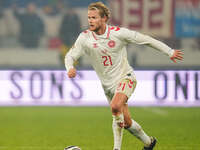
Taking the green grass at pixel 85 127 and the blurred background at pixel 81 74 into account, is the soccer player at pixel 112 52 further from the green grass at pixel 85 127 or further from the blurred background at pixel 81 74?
the blurred background at pixel 81 74

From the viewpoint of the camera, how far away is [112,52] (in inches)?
239

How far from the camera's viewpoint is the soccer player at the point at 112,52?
5.99 meters

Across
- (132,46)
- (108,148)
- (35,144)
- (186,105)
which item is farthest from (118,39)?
(132,46)

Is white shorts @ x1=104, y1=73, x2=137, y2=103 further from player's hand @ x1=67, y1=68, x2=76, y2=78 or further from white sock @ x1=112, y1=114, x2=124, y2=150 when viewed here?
player's hand @ x1=67, y1=68, x2=76, y2=78

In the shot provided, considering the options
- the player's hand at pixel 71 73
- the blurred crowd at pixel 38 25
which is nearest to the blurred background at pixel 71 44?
the blurred crowd at pixel 38 25

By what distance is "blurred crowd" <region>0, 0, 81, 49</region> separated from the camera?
13859 mm

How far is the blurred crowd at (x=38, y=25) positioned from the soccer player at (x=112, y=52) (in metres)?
7.43

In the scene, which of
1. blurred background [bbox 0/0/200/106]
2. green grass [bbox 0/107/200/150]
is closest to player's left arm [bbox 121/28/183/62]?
green grass [bbox 0/107/200/150]

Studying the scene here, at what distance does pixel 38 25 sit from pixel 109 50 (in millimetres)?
8446

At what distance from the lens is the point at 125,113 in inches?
240

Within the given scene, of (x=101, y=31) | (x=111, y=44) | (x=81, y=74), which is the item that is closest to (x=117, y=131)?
(x=111, y=44)

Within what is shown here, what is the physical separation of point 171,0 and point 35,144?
7.34m

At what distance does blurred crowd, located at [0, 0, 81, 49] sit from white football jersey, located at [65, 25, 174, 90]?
7.42 metres

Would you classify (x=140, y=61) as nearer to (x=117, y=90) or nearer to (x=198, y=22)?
(x=198, y=22)
